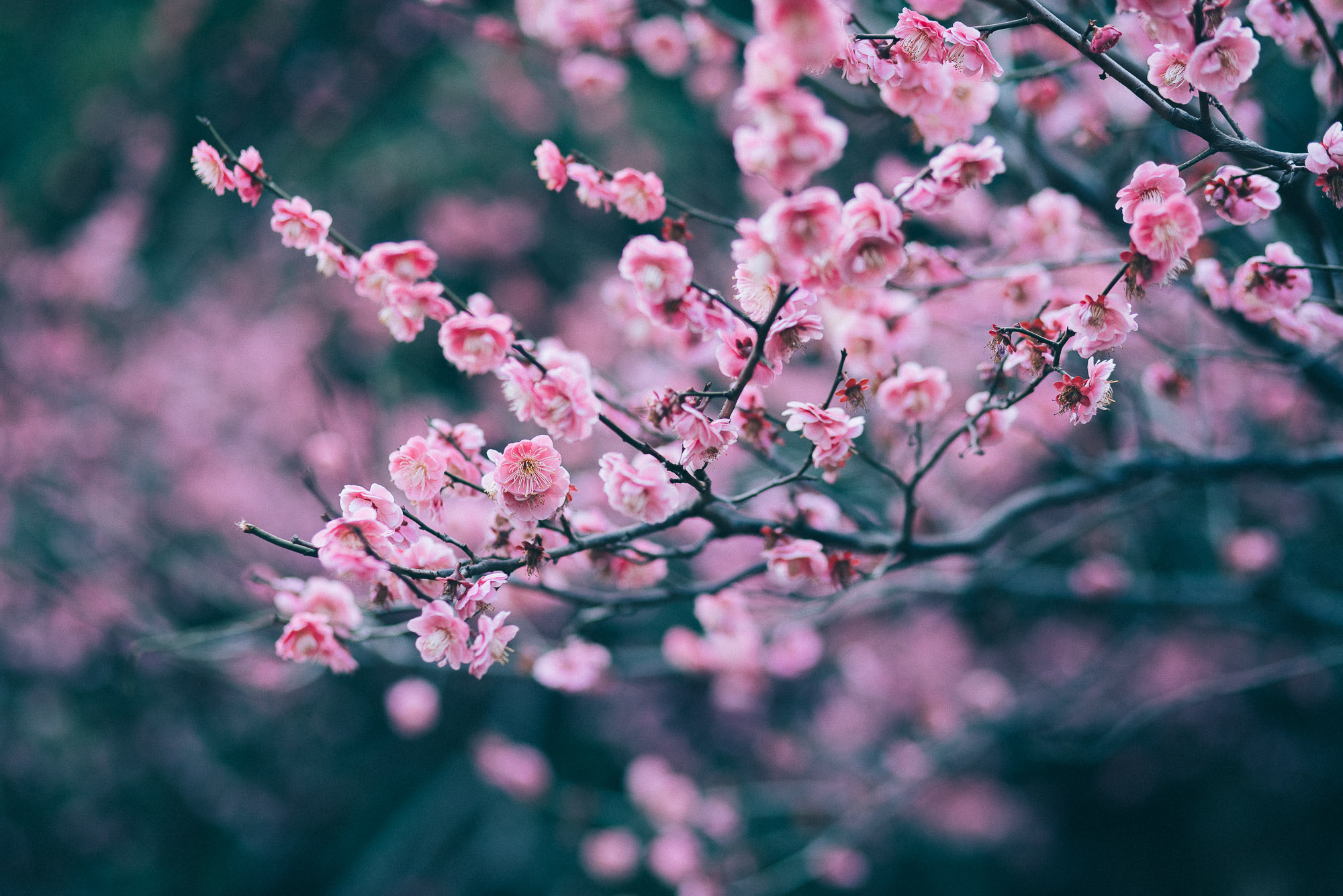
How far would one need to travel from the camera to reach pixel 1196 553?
5.84 metres

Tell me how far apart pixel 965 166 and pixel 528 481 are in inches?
48.2

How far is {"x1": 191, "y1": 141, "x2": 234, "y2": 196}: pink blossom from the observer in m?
1.66

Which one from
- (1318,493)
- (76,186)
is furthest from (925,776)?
(76,186)

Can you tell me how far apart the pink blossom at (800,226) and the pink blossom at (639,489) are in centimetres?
Answer: 57

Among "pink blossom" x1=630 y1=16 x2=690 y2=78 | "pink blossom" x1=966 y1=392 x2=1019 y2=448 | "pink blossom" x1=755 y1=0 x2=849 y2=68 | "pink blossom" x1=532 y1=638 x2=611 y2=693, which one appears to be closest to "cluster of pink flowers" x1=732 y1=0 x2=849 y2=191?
"pink blossom" x1=755 y1=0 x2=849 y2=68

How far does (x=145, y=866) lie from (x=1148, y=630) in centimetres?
873

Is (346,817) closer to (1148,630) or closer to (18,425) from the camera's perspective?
(18,425)

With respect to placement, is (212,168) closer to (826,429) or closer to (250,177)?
(250,177)

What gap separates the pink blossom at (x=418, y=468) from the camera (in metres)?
1.55

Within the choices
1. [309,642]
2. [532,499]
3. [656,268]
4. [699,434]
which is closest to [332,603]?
[309,642]

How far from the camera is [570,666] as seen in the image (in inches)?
87.0

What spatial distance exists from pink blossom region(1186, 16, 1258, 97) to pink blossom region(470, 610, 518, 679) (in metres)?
1.89

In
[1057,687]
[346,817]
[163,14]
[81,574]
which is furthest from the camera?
[163,14]

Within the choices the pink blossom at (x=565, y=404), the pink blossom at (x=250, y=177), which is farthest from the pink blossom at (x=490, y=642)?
the pink blossom at (x=250, y=177)
